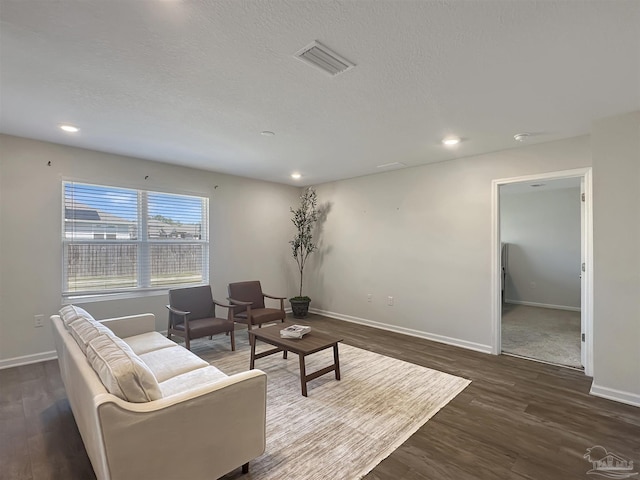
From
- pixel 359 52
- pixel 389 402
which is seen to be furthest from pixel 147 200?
pixel 389 402

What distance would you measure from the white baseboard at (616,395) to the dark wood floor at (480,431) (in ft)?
0.24

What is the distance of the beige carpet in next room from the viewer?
3.75m

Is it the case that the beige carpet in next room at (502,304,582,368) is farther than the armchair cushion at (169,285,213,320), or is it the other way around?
the armchair cushion at (169,285,213,320)

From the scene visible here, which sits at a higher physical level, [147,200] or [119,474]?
[147,200]

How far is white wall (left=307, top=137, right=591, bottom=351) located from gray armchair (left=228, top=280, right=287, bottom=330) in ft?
5.12

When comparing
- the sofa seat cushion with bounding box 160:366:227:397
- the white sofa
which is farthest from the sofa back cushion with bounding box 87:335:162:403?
the sofa seat cushion with bounding box 160:366:227:397

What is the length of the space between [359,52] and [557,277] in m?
6.91

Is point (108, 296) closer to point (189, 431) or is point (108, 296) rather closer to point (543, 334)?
point (189, 431)

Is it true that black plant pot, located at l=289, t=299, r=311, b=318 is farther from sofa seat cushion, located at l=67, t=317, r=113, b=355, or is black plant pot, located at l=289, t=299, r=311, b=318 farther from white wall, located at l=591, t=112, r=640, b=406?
white wall, located at l=591, t=112, r=640, b=406

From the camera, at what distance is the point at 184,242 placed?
15.5ft

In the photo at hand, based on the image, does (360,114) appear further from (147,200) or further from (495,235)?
(147,200)

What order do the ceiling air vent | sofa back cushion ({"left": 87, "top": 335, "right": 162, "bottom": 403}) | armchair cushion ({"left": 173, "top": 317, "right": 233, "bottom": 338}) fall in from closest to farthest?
1. sofa back cushion ({"left": 87, "top": 335, "right": 162, "bottom": 403})
2. the ceiling air vent
3. armchair cushion ({"left": 173, "top": 317, "right": 233, "bottom": 338})

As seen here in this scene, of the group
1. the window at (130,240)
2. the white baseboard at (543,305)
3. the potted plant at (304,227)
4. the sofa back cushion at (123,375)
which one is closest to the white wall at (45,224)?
the window at (130,240)

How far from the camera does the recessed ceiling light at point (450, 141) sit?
335 centimetres
